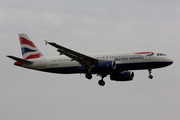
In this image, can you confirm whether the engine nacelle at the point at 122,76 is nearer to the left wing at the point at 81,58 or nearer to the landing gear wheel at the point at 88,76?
the landing gear wheel at the point at 88,76

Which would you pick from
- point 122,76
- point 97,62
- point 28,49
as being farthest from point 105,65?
point 28,49

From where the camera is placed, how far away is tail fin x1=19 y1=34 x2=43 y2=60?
59812mm

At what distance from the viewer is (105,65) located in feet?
169

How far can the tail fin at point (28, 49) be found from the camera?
5981cm

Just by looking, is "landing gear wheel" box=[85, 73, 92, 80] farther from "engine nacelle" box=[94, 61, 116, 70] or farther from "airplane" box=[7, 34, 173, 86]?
"engine nacelle" box=[94, 61, 116, 70]

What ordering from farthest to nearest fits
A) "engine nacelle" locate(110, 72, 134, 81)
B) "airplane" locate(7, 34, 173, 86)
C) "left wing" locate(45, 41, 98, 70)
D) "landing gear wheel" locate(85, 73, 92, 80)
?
"engine nacelle" locate(110, 72, 134, 81) → "landing gear wheel" locate(85, 73, 92, 80) → "airplane" locate(7, 34, 173, 86) → "left wing" locate(45, 41, 98, 70)

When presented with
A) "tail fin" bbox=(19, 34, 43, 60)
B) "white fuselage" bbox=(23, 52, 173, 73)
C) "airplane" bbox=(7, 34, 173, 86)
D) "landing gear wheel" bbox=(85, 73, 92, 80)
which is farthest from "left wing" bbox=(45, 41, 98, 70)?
"tail fin" bbox=(19, 34, 43, 60)

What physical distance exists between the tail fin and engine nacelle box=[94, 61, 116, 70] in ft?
38.0

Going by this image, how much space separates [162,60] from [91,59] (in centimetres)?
984

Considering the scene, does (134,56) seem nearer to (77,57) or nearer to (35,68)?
(77,57)

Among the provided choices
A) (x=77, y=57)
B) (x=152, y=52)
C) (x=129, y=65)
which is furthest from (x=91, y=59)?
(x=152, y=52)

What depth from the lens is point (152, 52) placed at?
52.9 metres

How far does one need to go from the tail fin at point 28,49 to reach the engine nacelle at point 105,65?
456 inches

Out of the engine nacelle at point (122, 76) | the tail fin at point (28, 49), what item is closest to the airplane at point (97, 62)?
the tail fin at point (28, 49)
